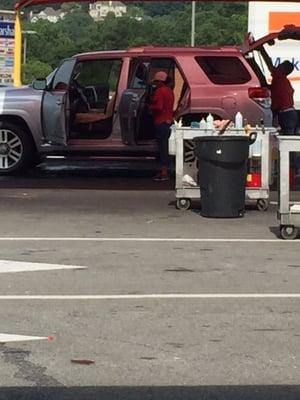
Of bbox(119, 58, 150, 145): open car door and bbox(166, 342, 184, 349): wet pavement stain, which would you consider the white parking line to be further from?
bbox(119, 58, 150, 145): open car door

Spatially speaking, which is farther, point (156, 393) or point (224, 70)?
point (224, 70)

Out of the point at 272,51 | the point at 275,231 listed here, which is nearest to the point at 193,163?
the point at 275,231

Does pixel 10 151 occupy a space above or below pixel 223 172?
below

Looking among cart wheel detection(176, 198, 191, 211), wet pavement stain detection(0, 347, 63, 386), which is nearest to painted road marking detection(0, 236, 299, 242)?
cart wheel detection(176, 198, 191, 211)

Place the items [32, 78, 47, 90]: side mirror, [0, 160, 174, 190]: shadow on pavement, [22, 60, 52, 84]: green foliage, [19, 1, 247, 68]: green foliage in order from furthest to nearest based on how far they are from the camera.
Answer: [22, 60, 52, 84]: green foliage, [19, 1, 247, 68]: green foliage, [32, 78, 47, 90]: side mirror, [0, 160, 174, 190]: shadow on pavement

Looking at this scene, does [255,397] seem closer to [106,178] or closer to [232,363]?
[232,363]

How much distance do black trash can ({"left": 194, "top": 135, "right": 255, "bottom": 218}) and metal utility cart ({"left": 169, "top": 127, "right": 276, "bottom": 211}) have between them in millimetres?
448

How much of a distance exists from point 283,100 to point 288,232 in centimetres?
557

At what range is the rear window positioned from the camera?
1552cm

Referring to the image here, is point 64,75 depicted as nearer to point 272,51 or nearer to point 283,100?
→ point 283,100

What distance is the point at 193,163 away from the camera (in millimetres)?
12594

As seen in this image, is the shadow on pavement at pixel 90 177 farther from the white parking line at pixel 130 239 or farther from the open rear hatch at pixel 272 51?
the white parking line at pixel 130 239

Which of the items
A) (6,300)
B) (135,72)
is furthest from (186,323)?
(135,72)

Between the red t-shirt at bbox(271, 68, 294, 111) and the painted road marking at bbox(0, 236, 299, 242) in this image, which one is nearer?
the painted road marking at bbox(0, 236, 299, 242)
